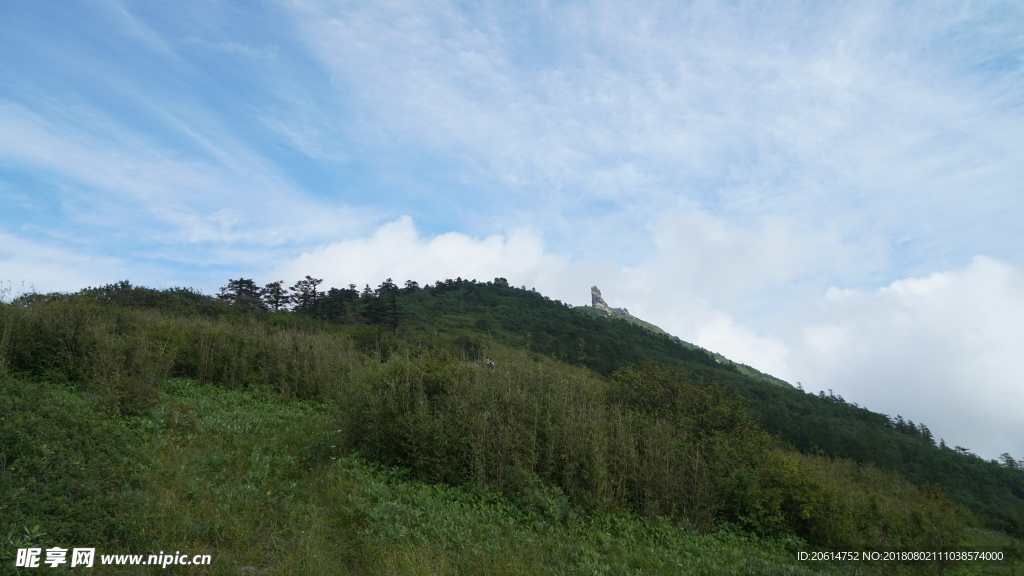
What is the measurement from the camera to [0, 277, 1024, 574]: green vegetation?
4.80 meters

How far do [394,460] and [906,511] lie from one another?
33.3 feet

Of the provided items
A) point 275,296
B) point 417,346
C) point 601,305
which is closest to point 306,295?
point 275,296

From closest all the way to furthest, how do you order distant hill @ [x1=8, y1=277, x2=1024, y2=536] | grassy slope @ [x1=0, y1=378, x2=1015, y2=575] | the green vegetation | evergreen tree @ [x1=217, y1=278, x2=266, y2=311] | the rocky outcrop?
grassy slope @ [x1=0, y1=378, x2=1015, y2=575] → the green vegetation → distant hill @ [x1=8, y1=277, x2=1024, y2=536] → evergreen tree @ [x1=217, y1=278, x2=266, y2=311] → the rocky outcrop

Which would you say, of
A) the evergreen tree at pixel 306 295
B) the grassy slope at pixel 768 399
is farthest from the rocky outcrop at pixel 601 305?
the evergreen tree at pixel 306 295

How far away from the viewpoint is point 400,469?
7641 mm

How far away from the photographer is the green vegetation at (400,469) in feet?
15.8

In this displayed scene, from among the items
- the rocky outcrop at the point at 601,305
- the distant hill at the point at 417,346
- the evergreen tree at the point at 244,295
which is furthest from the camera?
the rocky outcrop at the point at 601,305

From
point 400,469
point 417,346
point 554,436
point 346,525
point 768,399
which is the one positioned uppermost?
point 417,346

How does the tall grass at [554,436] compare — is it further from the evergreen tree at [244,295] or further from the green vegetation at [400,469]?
the evergreen tree at [244,295]

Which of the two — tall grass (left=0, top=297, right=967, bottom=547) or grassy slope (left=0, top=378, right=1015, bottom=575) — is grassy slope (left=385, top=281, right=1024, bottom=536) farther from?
grassy slope (left=0, top=378, right=1015, bottom=575)

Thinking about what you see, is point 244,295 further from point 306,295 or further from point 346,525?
point 346,525

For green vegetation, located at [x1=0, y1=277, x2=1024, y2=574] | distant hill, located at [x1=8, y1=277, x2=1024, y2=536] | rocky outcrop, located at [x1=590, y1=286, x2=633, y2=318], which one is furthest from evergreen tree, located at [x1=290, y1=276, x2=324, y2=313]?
rocky outcrop, located at [x1=590, y1=286, x2=633, y2=318]

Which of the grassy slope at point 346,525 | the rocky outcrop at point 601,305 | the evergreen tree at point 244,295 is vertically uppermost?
the rocky outcrop at point 601,305

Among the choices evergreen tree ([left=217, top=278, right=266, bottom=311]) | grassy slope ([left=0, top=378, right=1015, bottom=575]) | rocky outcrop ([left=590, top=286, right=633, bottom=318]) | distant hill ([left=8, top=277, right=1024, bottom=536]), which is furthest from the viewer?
rocky outcrop ([left=590, top=286, right=633, bottom=318])
